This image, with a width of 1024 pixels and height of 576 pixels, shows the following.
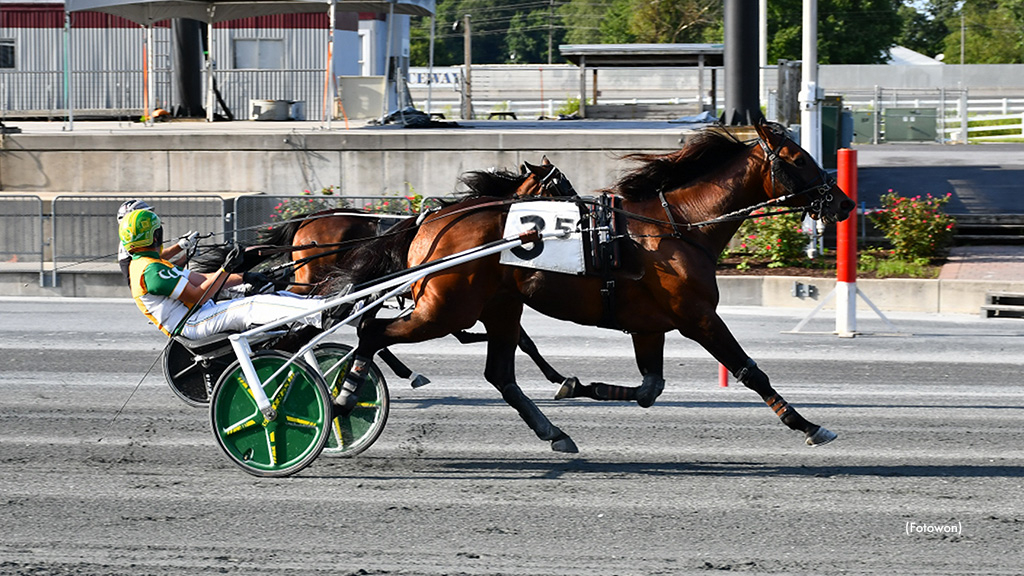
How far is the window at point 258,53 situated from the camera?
31314mm

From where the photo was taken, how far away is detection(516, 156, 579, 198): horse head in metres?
7.49

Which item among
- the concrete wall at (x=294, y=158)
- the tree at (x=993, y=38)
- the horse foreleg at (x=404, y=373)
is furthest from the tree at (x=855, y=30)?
the horse foreleg at (x=404, y=373)

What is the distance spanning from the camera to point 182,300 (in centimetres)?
681

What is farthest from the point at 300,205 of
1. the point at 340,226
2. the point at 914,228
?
the point at 914,228

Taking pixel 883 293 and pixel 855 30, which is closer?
pixel 883 293

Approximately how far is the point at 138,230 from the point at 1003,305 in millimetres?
10799

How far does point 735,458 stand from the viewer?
23.1ft

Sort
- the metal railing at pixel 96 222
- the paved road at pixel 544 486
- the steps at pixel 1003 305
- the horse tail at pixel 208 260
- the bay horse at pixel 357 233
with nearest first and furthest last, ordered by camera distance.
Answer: the paved road at pixel 544 486, the bay horse at pixel 357 233, the horse tail at pixel 208 260, the steps at pixel 1003 305, the metal railing at pixel 96 222

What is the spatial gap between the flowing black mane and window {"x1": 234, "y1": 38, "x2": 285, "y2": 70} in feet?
80.5

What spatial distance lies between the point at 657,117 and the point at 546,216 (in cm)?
1871

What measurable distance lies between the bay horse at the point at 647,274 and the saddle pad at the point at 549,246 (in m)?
0.08

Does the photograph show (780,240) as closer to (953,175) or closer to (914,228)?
(914,228)

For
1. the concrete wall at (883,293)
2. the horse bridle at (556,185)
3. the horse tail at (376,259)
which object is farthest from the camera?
the concrete wall at (883,293)

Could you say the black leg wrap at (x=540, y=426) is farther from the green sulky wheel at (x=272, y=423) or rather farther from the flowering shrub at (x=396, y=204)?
the flowering shrub at (x=396, y=204)
